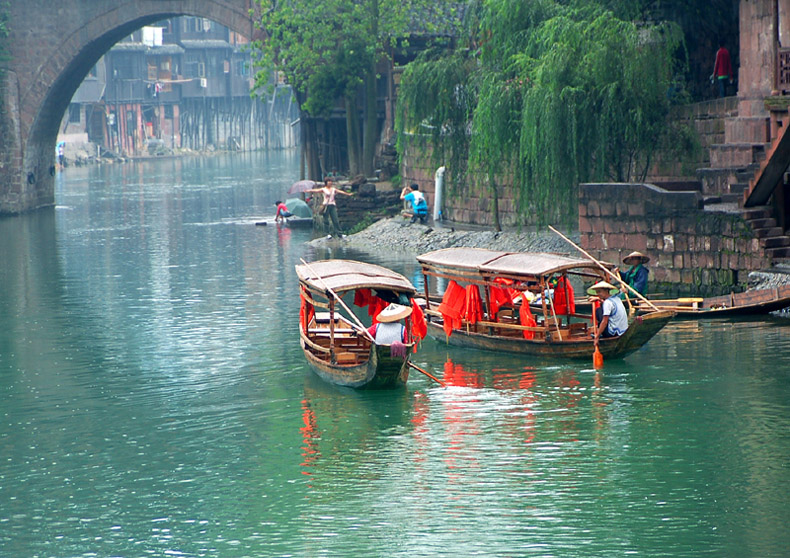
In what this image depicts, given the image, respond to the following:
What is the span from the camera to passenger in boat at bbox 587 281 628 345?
16.4 meters

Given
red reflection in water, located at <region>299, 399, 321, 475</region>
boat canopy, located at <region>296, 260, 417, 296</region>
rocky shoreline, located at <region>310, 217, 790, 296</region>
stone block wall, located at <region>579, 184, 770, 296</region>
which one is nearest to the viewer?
red reflection in water, located at <region>299, 399, 321, 475</region>

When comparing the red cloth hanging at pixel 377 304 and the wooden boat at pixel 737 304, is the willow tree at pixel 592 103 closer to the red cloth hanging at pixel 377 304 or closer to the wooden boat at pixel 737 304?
the wooden boat at pixel 737 304

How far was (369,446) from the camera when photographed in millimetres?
13523

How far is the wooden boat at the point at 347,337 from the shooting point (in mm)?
15258

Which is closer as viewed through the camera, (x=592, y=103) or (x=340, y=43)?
(x=592, y=103)

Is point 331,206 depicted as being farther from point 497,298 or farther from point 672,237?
point 497,298

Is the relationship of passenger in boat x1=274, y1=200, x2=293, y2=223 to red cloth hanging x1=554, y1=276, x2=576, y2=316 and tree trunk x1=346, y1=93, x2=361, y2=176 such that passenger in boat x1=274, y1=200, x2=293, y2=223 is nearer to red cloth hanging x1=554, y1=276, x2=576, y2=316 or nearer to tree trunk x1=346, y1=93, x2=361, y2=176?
tree trunk x1=346, y1=93, x2=361, y2=176

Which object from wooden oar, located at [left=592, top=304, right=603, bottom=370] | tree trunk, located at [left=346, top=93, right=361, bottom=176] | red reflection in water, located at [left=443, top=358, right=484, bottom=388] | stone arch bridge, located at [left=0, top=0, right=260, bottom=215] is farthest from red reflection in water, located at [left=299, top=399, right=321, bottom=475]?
stone arch bridge, located at [left=0, top=0, right=260, bottom=215]

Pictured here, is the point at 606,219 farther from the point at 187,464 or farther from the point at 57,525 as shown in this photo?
the point at 57,525

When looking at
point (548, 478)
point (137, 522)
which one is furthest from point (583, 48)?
point (137, 522)

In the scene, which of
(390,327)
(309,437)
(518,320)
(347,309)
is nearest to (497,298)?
(518,320)

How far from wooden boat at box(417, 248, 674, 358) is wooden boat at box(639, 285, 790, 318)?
1.59m

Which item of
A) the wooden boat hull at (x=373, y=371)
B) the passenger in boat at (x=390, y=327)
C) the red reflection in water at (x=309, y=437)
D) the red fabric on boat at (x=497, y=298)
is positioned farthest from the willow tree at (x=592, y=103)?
the red reflection in water at (x=309, y=437)

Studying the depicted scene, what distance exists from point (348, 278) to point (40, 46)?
88.4 feet
